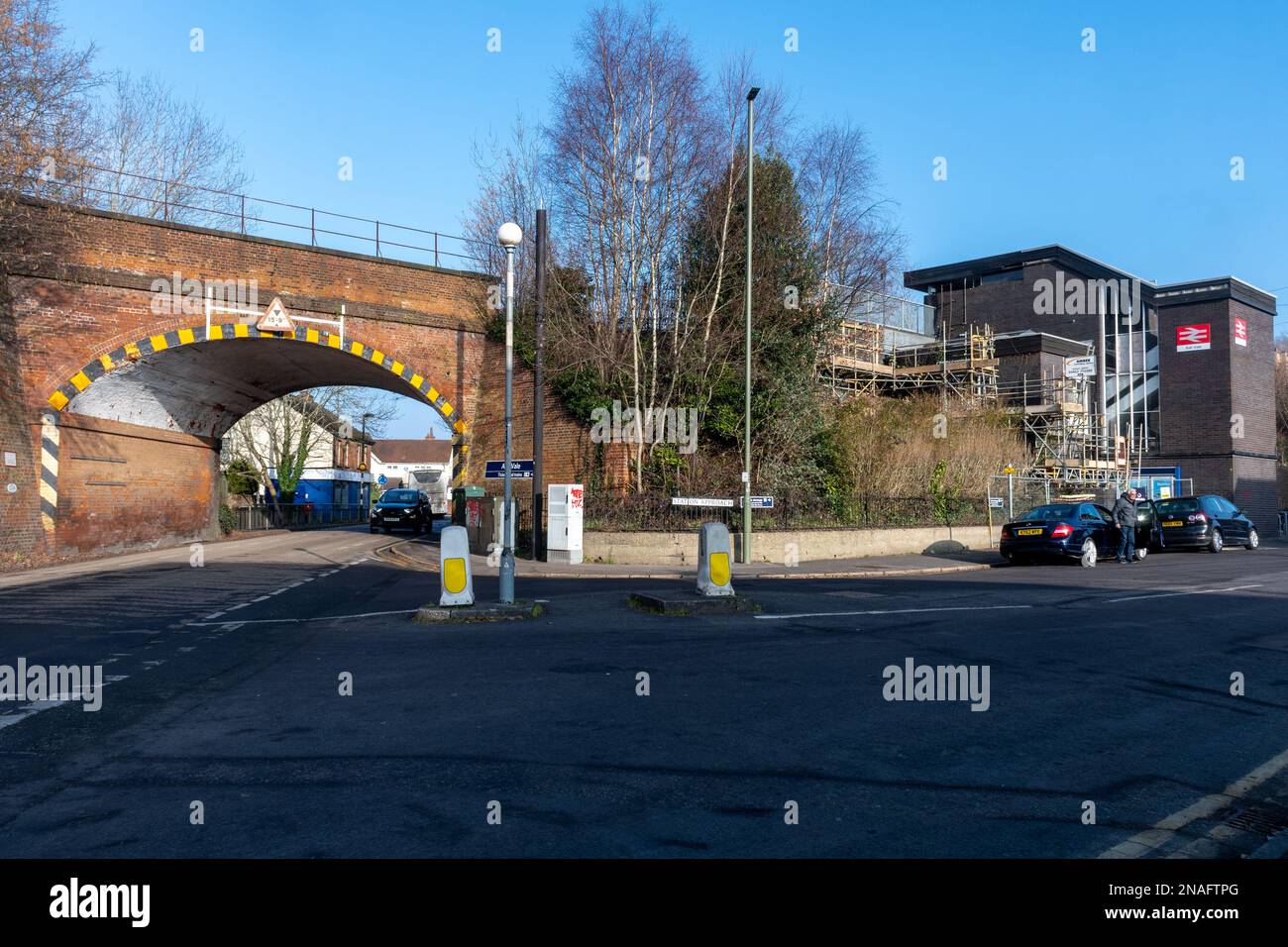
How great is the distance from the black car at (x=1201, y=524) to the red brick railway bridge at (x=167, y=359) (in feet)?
60.3

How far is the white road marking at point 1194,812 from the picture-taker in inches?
157

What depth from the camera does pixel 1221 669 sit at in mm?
8156

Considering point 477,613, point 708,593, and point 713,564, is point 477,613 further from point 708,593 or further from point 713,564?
point 713,564

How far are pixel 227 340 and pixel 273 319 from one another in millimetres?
1284

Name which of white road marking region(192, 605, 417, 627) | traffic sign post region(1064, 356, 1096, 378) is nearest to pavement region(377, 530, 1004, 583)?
white road marking region(192, 605, 417, 627)

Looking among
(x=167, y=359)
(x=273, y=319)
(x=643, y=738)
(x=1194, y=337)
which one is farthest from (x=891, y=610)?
(x=1194, y=337)

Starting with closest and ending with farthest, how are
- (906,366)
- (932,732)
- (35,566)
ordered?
(932,732) < (35,566) < (906,366)

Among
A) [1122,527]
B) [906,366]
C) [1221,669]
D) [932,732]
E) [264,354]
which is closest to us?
[932,732]

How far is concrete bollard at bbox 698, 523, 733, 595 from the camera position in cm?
1246

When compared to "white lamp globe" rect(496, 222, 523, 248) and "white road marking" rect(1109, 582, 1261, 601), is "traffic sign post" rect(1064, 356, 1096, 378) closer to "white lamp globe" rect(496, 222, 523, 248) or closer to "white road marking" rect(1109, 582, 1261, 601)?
"white road marking" rect(1109, 582, 1261, 601)

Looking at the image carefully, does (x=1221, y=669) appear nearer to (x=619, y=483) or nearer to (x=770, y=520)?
(x=770, y=520)

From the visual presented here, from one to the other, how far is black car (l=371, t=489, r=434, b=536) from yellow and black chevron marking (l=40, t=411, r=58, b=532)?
17673 mm
